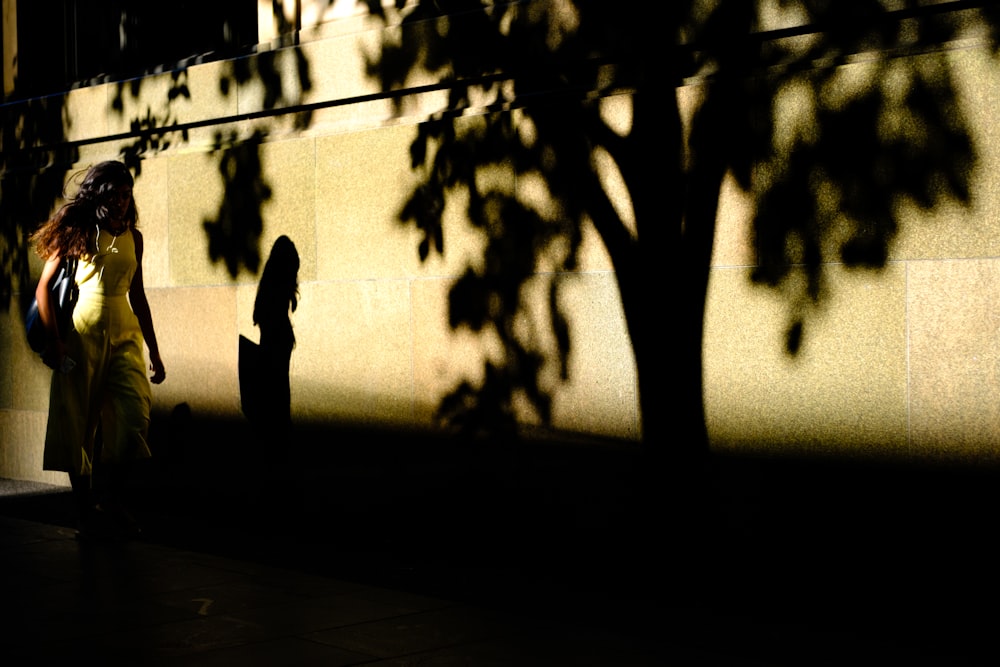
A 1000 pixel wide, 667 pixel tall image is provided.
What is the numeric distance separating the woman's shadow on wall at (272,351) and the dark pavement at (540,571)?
1.96 ft

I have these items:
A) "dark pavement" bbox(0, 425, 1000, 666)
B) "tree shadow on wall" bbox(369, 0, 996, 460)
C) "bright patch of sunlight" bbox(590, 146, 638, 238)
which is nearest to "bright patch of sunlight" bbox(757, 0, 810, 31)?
"tree shadow on wall" bbox(369, 0, 996, 460)

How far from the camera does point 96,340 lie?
27.7 feet

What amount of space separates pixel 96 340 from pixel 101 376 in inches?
9.3

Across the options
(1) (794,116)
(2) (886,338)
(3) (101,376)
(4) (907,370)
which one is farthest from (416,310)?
(4) (907,370)

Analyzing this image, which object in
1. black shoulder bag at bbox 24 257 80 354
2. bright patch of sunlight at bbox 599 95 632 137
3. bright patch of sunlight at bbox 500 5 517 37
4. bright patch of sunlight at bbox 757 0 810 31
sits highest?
bright patch of sunlight at bbox 500 5 517 37

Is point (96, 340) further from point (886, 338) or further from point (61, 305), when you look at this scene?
point (886, 338)

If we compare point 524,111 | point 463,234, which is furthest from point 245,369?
point 524,111

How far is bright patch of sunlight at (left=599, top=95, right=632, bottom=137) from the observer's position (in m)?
7.51

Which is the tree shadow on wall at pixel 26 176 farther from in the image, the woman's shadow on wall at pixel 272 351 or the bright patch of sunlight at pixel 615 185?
the bright patch of sunlight at pixel 615 185

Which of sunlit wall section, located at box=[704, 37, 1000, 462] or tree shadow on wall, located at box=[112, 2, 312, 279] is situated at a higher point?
tree shadow on wall, located at box=[112, 2, 312, 279]

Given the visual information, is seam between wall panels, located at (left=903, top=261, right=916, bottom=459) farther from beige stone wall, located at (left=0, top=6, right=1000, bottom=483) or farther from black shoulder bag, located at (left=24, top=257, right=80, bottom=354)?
black shoulder bag, located at (left=24, top=257, right=80, bottom=354)

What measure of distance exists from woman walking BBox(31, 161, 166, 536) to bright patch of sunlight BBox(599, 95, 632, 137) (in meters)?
3.09

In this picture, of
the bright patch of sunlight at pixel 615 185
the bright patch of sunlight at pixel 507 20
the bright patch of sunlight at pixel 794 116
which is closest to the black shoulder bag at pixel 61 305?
the bright patch of sunlight at pixel 507 20

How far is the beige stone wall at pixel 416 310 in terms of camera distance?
627cm
